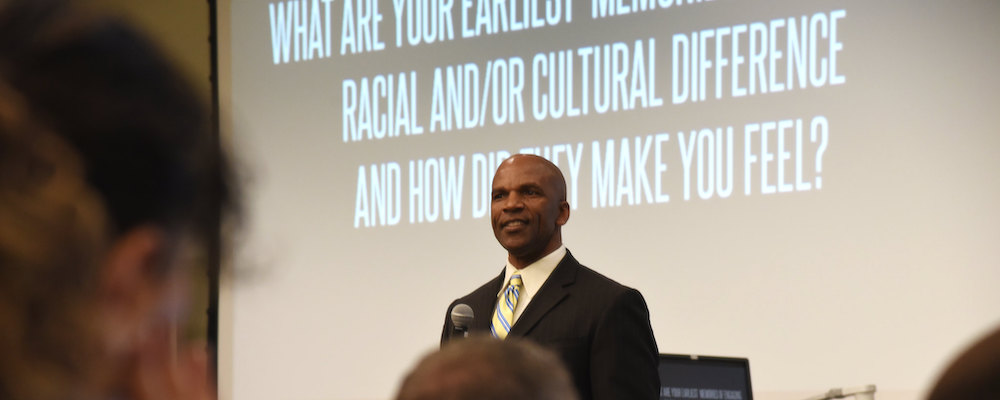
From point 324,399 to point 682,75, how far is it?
2.11 meters

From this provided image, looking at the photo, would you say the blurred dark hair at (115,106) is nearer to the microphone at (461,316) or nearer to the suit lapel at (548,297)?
the microphone at (461,316)

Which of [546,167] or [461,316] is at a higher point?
[546,167]

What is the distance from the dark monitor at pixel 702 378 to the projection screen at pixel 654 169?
2.80ft

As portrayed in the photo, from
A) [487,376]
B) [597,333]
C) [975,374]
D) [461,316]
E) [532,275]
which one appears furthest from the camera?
[532,275]

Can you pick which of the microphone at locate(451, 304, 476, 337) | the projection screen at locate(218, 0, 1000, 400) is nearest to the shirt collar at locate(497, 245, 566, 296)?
the microphone at locate(451, 304, 476, 337)

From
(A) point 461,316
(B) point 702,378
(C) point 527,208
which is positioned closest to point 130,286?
(A) point 461,316

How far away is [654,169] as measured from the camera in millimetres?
4707

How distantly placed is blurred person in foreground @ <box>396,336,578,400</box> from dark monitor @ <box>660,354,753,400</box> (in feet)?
8.59

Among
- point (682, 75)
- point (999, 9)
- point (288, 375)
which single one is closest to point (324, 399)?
point (288, 375)

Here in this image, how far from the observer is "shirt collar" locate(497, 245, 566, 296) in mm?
3096

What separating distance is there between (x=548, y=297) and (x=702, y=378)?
2.53 feet

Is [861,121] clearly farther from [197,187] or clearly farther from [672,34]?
[197,187]

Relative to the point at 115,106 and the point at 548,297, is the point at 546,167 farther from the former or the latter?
the point at 115,106

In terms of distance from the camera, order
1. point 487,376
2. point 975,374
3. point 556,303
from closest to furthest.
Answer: point 975,374 → point 487,376 → point 556,303
